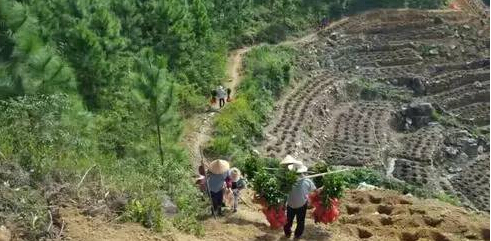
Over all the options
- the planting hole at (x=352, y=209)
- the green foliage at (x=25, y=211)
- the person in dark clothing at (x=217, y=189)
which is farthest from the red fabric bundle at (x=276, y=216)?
the green foliage at (x=25, y=211)

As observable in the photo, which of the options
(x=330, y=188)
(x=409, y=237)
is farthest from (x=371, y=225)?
(x=330, y=188)

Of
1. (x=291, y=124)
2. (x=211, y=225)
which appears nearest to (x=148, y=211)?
(x=211, y=225)

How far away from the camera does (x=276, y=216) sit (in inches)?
446

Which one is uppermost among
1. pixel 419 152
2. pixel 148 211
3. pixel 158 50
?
pixel 158 50

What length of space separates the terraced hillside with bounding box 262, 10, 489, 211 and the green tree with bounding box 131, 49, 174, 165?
746 cm

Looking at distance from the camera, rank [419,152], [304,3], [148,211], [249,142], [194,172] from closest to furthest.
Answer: [148,211], [194,172], [249,142], [419,152], [304,3]

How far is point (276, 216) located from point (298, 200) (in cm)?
87

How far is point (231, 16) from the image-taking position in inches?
1288

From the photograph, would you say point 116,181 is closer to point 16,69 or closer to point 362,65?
point 16,69

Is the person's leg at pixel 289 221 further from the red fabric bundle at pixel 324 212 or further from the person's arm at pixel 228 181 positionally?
the person's arm at pixel 228 181

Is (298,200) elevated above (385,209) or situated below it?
above

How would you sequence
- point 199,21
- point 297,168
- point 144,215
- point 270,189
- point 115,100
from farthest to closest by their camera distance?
point 199,21 < point 115,100 < point 270,189 < point 297,168 < point 144,215

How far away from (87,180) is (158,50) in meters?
13.3

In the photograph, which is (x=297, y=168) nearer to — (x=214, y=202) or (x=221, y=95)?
(x=214, y=202)
